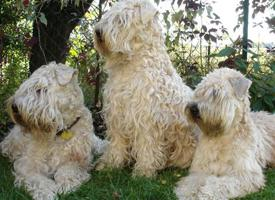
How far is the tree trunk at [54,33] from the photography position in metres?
→ 7.16

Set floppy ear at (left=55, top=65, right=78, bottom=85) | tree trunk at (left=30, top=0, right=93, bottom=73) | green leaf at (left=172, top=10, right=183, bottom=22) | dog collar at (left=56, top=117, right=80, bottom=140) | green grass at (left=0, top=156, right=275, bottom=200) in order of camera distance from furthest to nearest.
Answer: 1. tree trunk at (left=30, top=0, right=93, bottom=73)
2. green leaf at (left=172, top=10, right=183, bottom=22)
3. dog collar at (left=56, top=117, right=80, bottom=140)
4. floppy ear at (left=55, top=65, right=78, bottom=85)
5. green grass at (left=0, top=156, right=275, bottom=200)

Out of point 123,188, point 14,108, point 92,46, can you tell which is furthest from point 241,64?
point 14,108

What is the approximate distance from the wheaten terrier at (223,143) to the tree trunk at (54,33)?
2797mm

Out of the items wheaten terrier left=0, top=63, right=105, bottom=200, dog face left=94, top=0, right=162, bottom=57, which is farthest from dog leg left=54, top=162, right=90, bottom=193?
dog face left=94, top=0, right=162, bottom=57

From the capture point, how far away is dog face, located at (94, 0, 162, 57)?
4914mm

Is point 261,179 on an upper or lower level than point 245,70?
lower

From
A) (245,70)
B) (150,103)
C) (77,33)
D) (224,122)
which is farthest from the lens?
(77,33)

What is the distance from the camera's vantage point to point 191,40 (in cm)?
699

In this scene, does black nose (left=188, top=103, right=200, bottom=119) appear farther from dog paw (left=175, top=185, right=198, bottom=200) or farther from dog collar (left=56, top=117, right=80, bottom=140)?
dog collar (left=56, top=117, right=80, bottom=140)

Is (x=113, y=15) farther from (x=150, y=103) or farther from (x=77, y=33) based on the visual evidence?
(x=77, y=33)

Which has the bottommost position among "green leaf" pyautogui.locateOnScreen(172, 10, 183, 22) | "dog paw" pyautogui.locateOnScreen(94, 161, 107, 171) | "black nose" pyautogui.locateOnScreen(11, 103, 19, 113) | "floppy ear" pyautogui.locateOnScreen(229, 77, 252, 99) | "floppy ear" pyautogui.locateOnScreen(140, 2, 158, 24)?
"dog paw" pyautogui.locateOnScreen(94, 161, 107, 171)

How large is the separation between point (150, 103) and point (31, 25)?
3.16 meters

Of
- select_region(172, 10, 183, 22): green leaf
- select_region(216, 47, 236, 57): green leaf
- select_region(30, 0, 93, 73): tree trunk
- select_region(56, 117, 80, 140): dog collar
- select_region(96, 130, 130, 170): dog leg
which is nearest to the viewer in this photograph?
select_region(56, 117, 80, 140): dog collar

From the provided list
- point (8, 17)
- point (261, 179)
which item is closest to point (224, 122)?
point (261, 179)
